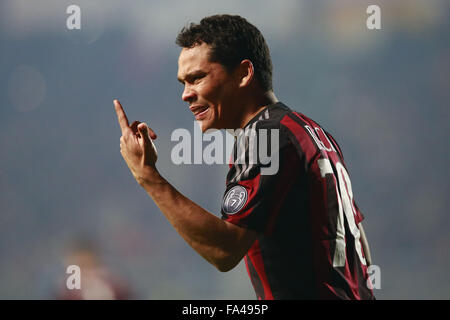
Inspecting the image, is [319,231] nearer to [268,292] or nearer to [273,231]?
[273,231]

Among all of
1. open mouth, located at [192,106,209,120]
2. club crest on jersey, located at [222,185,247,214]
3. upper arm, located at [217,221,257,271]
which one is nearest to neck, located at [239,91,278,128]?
open mouth, located at [192,106,209,120]

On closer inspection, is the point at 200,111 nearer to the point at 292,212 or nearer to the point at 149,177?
the point at 149,177

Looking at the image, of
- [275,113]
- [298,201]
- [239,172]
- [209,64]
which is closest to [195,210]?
[239,172]

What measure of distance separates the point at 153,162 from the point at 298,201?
1.55 ft

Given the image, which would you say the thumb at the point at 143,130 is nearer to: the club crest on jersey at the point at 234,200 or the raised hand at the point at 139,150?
the raised hand at the point at 139,150

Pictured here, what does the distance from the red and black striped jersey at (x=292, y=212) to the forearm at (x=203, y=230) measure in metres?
0.05

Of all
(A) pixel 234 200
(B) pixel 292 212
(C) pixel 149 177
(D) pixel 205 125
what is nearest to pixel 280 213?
(B) pixel 292 212

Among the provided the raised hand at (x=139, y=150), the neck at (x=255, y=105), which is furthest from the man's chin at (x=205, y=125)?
the raised hand at (x=139, y=150)

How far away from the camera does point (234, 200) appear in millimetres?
1232

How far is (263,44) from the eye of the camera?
166 cm

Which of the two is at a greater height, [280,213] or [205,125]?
[205,125]

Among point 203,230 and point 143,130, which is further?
point 143,130

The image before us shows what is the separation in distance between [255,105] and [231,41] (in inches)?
10.2

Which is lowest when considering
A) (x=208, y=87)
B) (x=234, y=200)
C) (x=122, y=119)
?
(x=234, y=200)
